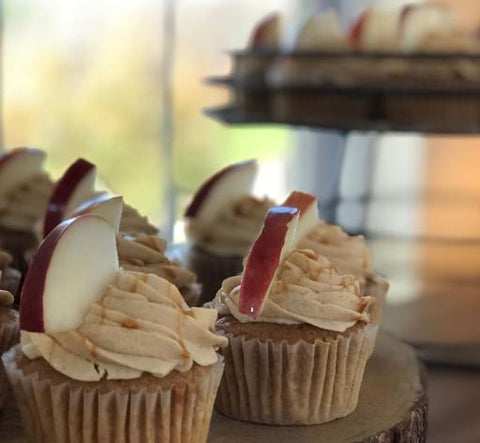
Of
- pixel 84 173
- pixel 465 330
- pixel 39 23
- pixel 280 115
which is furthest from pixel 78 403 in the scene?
pixel 39 23

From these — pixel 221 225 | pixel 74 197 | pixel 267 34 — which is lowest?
pixel 221 225

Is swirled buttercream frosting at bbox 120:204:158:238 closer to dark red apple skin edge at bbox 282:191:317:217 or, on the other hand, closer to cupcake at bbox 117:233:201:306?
cupcake at bbox 117:233:201:306

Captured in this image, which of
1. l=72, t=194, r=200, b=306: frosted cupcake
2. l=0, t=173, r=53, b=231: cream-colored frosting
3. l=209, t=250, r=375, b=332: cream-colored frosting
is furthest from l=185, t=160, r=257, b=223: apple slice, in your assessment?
l=209, t=250, r=375, b=332: cream-colored frosting

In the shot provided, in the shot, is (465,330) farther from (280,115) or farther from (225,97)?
(225,97)

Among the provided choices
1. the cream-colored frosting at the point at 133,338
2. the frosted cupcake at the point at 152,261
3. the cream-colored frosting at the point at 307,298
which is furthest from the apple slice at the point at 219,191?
the cream-colored frosting at the point at 133,338

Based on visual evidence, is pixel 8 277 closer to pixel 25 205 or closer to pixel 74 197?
pixel 74 197

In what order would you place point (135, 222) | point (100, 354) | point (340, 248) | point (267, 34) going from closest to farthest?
point (100, 354), point (340, 248), point (135, 222), point (267, 34)

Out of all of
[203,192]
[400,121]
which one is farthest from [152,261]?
[400,121]
